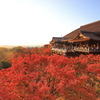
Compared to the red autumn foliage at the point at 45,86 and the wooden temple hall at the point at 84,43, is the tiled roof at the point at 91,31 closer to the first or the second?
the wooden temple hall at the point at 84,43

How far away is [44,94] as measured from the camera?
19.1ft

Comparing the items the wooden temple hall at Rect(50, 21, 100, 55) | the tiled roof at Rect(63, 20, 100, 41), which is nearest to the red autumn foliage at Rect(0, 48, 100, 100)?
the wooden temple hall at Rect(50, 21, 100, 55)

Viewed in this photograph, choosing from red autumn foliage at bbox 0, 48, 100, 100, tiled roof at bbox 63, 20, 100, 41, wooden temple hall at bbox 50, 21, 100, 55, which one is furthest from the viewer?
tiled roof at bbox 63, 20, 100, 41

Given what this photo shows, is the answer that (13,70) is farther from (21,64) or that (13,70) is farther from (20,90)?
(20,90)

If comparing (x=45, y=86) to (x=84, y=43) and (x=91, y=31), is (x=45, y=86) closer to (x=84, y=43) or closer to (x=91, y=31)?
(x=84, y=43)

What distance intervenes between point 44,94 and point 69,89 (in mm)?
A: 2343

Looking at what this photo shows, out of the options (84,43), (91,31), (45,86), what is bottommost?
(45,86)

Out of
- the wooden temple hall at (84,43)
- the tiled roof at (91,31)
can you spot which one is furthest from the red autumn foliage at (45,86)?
Result: the tiled roof at (91,31)

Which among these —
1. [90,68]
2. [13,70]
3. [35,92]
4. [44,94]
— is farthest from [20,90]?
[90,68]

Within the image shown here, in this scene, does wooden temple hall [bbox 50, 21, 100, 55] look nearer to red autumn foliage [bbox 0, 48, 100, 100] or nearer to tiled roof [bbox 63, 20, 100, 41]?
tiled roof [bbox 63, 20, 100, 41]

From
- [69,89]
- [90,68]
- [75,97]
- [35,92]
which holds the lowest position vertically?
[75,97]

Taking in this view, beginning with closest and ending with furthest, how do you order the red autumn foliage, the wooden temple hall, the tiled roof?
the red autumn foliage
the wooden temple hall
the tiled roof

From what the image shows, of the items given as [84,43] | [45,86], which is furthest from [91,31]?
[45,86]

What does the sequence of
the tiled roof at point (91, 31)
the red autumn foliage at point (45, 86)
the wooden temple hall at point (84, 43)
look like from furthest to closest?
1. the tiled roof at point (91, 31)
2. the wooden temple hall at point (84, 43)
3. the red autumn foliage at point (45, 86)
